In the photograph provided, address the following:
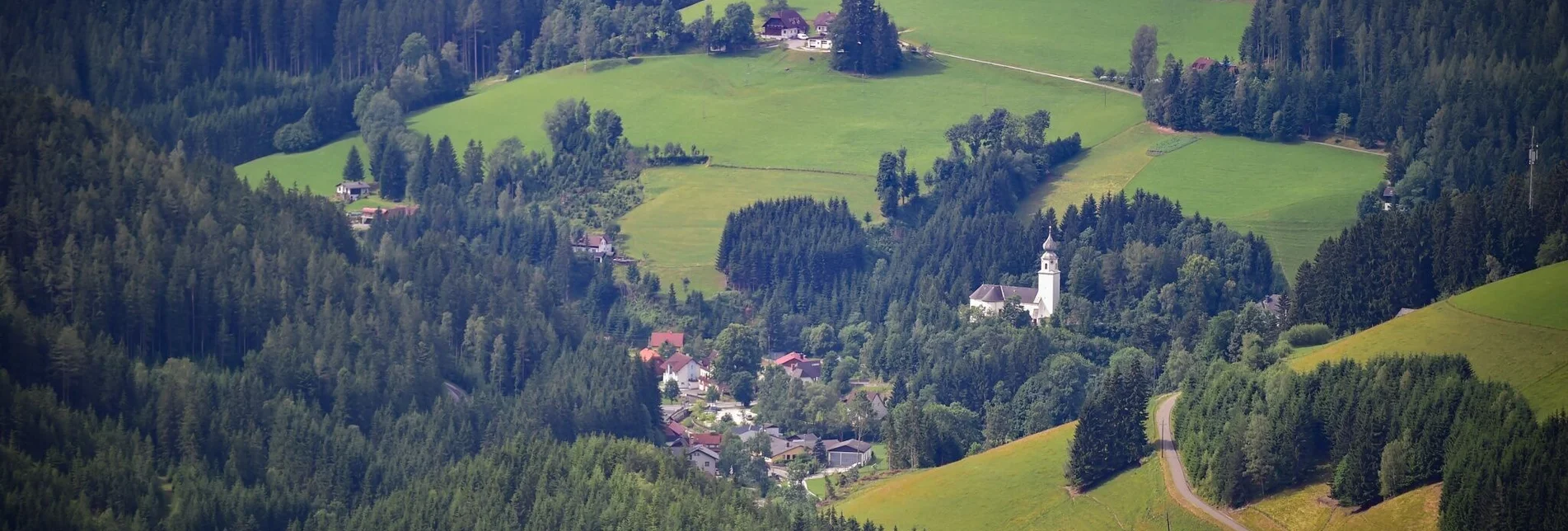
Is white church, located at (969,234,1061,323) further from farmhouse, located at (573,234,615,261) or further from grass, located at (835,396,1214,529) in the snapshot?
farmhouse, located at (573,234,615,261)

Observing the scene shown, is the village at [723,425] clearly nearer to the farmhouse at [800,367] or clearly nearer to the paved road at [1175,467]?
the farmhouse at [800,367]

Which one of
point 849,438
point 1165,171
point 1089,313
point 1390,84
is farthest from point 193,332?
point 1390,84

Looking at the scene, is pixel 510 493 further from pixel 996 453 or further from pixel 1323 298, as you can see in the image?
pixel 1323 298

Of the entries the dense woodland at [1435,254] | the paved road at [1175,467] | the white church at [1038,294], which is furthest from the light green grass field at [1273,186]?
the paved road at [1175,467]

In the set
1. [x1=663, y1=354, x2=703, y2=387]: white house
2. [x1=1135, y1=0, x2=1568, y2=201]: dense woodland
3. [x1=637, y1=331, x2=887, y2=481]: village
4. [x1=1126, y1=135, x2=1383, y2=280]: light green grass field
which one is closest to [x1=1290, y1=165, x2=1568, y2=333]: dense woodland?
[x1=1126, y1=135, x2=1383, y2=280]: light green grass field

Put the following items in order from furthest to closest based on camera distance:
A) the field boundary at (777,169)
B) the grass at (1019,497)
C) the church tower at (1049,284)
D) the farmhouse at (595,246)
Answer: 1. the field boundary at (777,169)
2. the farmhouse at (595,246)
3. the church tower at (1049,284)
4. the grass at (1019,497)
